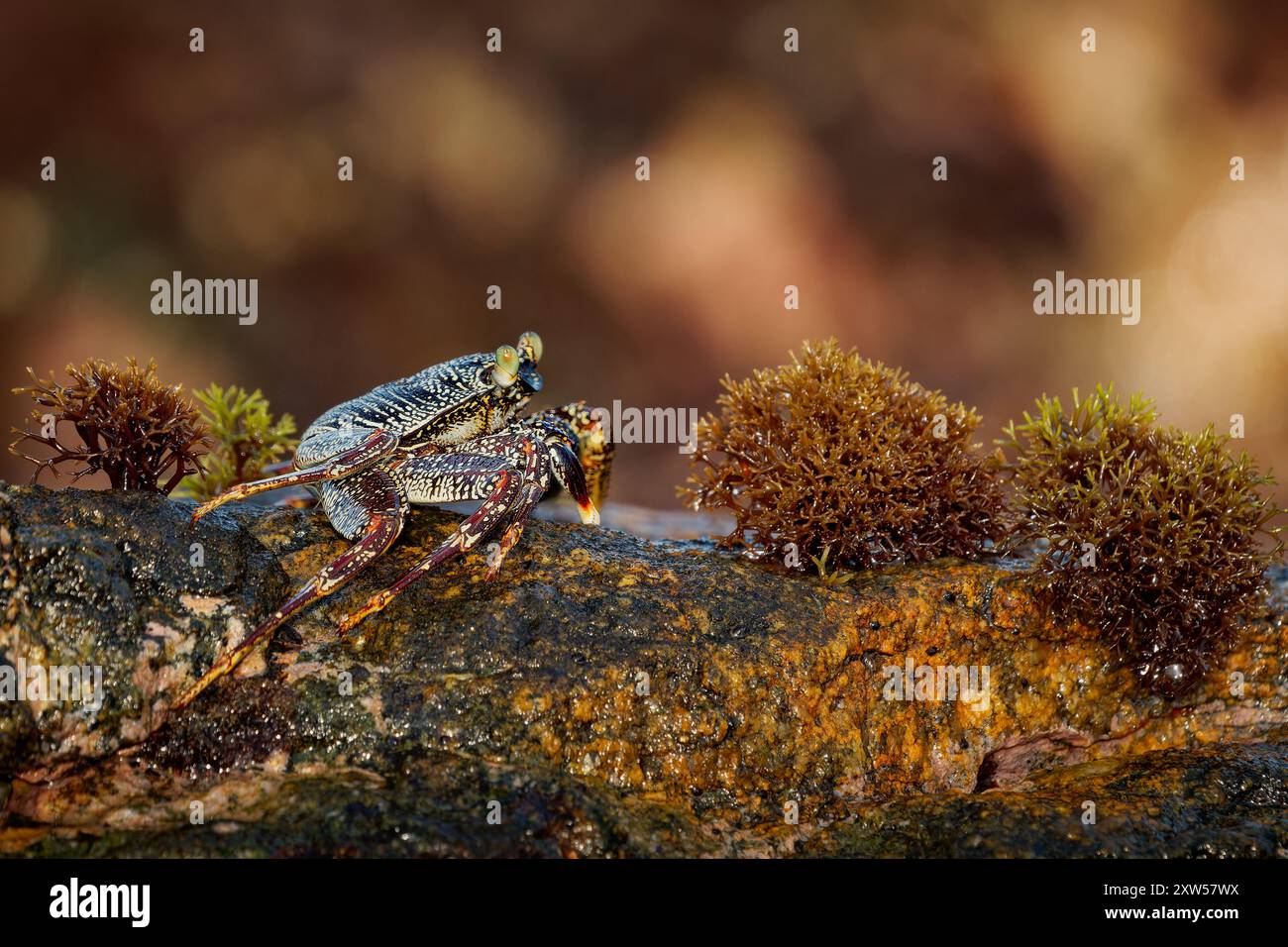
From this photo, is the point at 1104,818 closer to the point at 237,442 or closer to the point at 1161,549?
the point at 1161,549

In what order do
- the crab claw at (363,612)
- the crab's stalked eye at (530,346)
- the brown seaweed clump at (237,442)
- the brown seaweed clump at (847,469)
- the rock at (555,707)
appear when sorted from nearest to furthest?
the rock at (555,707), the crab claw at (363,612), the brown seaweed clump at (847,469), the crab's stalked eye at (530,346), the brown seaweed clump at (237,442)

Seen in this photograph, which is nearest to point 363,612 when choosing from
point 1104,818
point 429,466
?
point 429,466

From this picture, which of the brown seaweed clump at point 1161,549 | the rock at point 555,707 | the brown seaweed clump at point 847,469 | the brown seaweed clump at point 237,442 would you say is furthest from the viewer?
the brown seaweed clump at point 237,442

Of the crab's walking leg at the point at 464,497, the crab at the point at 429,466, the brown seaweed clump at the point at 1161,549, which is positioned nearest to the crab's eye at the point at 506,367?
the crab at the point at 429,466

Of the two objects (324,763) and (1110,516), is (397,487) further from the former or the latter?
(1110,516)

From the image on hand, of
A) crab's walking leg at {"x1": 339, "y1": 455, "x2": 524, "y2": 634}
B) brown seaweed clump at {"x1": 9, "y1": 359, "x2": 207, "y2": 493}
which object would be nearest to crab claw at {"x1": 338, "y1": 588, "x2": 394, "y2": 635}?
crab's walking leg at {"x1": 339, "y1": 455, "x2": 524, "y2": 634}

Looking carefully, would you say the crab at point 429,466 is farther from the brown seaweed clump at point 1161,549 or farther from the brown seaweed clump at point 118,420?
the brown seaweed clump at point 1161,549
